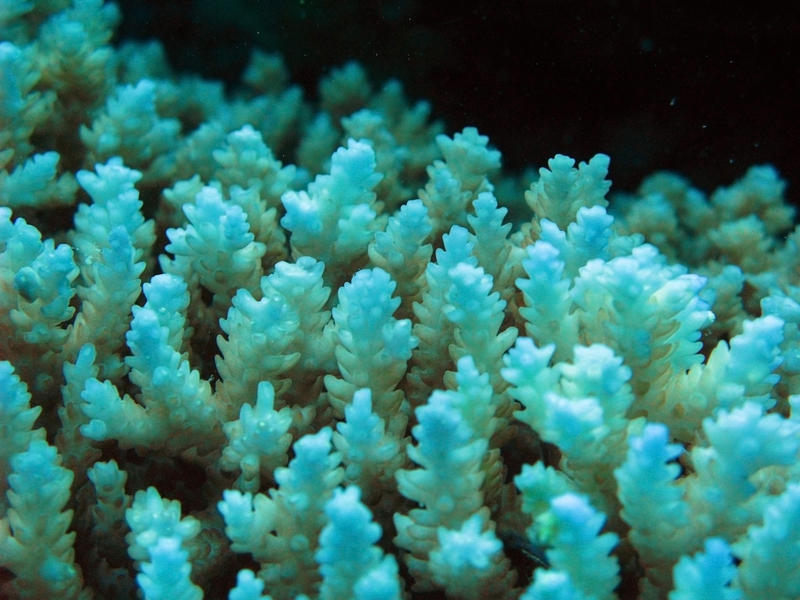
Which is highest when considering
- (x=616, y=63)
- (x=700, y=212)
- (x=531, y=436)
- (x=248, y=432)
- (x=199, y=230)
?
(x=616, y=63)

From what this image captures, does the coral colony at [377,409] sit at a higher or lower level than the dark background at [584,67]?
lower

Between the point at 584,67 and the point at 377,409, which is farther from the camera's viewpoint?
the point at 584,67

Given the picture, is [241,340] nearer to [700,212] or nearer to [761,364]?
[761,364]

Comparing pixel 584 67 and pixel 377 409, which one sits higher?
pixel 584 67

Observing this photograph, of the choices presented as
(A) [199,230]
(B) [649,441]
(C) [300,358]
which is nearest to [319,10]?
(A) [199,230]

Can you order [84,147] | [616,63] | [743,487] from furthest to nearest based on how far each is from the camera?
[616,63]
[84,147]
[743,487]
